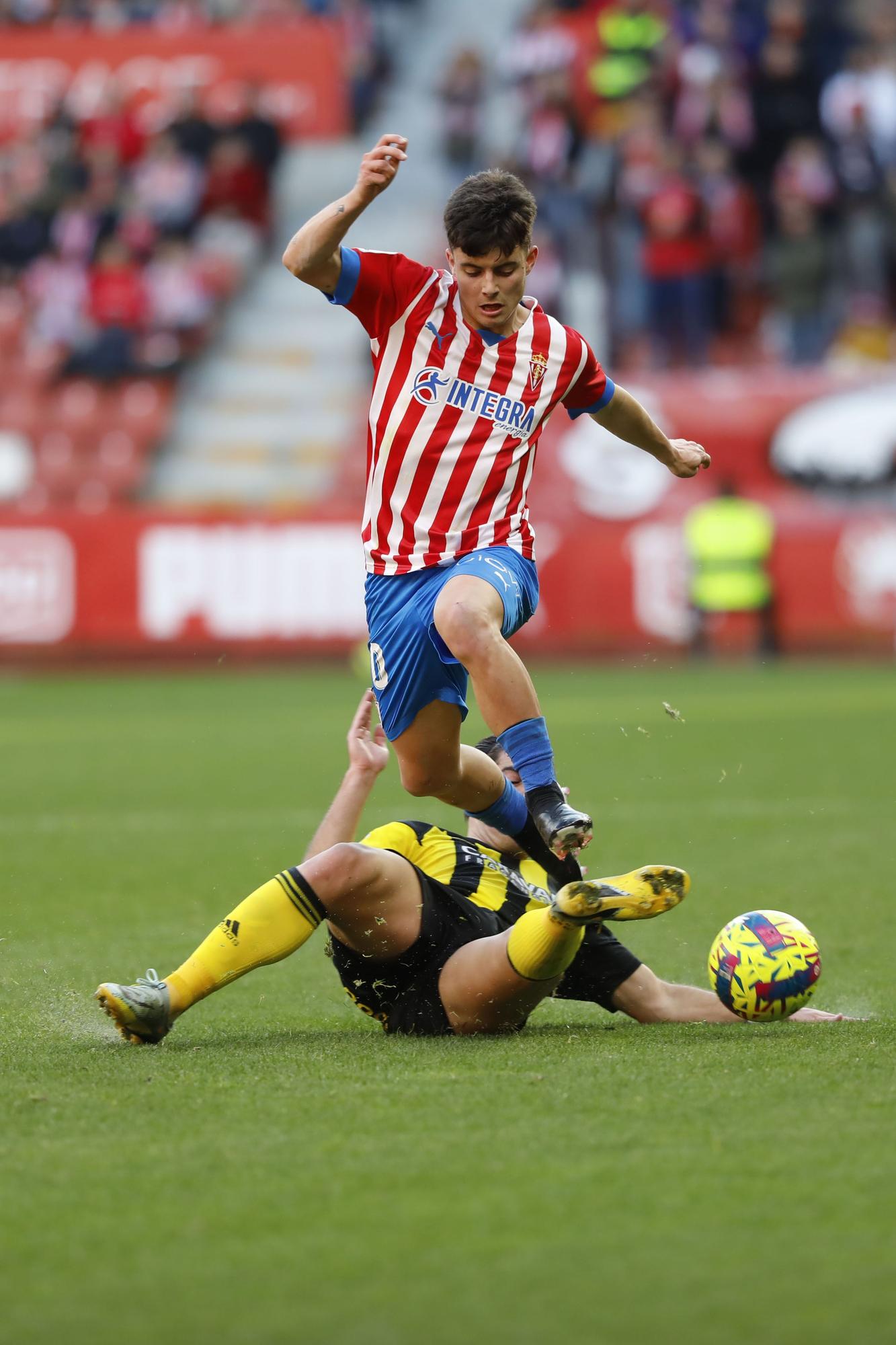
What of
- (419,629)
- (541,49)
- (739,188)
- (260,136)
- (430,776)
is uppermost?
(541,49)

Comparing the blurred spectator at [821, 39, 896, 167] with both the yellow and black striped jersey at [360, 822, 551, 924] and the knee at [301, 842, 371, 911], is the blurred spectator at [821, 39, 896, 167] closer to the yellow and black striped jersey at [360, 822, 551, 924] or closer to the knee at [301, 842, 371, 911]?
the yellow and black striped jersey at [360, 822, 551, 924]

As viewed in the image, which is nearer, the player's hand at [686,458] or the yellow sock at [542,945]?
the yellow sock at [542,945]

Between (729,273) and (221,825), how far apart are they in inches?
453

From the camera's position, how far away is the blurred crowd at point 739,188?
714 inches

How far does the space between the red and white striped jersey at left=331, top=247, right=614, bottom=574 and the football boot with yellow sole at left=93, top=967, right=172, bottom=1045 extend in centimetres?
142

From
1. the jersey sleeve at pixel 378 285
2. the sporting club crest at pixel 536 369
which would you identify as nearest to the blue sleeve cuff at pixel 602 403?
the sporting club crest at pixel 536 369

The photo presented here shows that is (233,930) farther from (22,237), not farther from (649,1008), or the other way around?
(22,237)

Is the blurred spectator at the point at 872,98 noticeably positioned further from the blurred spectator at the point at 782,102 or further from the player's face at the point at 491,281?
the player's face at the point at 491,281

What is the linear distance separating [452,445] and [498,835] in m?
1.06

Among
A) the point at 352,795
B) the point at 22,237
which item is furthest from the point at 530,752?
the point at 22,237

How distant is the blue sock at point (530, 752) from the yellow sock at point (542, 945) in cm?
53

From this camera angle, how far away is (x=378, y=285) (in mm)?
5055

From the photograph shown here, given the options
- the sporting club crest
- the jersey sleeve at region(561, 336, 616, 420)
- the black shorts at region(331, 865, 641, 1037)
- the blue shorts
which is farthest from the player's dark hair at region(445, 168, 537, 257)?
the black shorts at region(331, 865, 641, 1037)

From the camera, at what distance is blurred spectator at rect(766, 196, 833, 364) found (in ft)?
58.8
